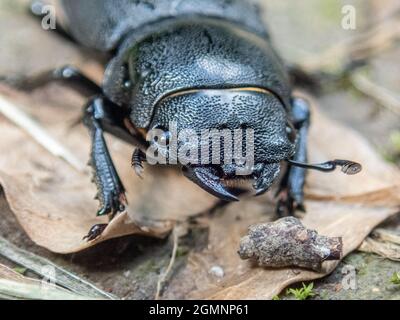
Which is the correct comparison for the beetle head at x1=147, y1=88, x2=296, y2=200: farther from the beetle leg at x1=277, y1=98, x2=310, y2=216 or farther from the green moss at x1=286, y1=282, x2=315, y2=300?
the green moss at x1=286, y1=282, x2=315, y2=300

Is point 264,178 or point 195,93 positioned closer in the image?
point 264,178

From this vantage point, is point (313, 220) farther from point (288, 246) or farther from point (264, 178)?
point (264, 178)

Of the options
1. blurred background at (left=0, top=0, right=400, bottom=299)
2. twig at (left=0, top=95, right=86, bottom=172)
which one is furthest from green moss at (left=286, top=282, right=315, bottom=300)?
blurred background at (left=0, top=0, right=400, bottom=299)

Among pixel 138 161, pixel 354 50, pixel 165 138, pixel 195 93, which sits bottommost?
pixel 354 50

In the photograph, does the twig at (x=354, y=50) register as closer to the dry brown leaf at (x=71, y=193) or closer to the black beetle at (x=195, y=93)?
the black beetle at (x=195, y=93)

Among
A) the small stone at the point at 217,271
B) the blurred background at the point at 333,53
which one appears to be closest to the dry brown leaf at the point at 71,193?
the small stone at the point at 217,271

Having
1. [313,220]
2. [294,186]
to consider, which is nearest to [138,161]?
[294,186]

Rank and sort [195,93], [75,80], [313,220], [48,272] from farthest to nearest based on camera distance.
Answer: [75,80] → [313,220] → [195,93] → [48,272]
